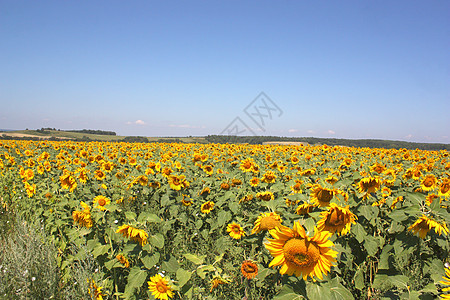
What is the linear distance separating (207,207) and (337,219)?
8.23 feet

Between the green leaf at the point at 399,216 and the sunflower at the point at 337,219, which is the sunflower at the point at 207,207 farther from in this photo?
the green leaf at the point at 399,216

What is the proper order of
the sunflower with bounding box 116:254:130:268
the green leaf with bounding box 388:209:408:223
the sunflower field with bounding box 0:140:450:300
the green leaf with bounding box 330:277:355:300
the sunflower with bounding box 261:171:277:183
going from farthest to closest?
the sunflower with bounding box 261:171:277:183
the sunflower with bounding box 116:254:130:268
the green leaf with bounding box 388:209:408:223
the sunflower field with bounding box 0:140:450:300
the green leaf with bounding box 330:277:355:300

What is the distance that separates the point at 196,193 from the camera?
433 centimetres

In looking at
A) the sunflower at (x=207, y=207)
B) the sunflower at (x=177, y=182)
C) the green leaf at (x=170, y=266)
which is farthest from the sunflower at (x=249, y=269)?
the sunflower at (x=177, y=182)

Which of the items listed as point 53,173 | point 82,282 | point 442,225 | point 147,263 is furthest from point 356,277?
point 53,173

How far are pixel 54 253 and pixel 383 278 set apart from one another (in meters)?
3.99

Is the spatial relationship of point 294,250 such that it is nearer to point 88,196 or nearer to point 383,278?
point 383,278

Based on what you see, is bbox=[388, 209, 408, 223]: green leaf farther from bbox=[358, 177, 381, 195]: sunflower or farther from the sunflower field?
bbox=[358, 177, 381, 195]: sunflower

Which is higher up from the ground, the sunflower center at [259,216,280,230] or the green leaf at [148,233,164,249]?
the sunflower center at [259,216,280,230]

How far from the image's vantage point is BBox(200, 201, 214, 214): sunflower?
12.7ft

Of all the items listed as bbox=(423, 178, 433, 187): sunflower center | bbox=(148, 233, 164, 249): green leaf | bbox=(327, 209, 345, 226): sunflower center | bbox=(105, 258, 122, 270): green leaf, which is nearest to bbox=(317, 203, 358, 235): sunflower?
A: bbox=(327, 209, 345, 226): sunflower center

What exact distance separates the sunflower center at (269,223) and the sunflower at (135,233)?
3.34 ft

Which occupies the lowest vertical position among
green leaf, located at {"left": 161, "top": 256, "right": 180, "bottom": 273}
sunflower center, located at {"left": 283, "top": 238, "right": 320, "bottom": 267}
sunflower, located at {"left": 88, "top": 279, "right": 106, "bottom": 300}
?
sunflower, located at {"left": 88, "top": 279, "right": 106, "bottom": 300}

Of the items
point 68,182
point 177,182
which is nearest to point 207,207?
point 177,182
